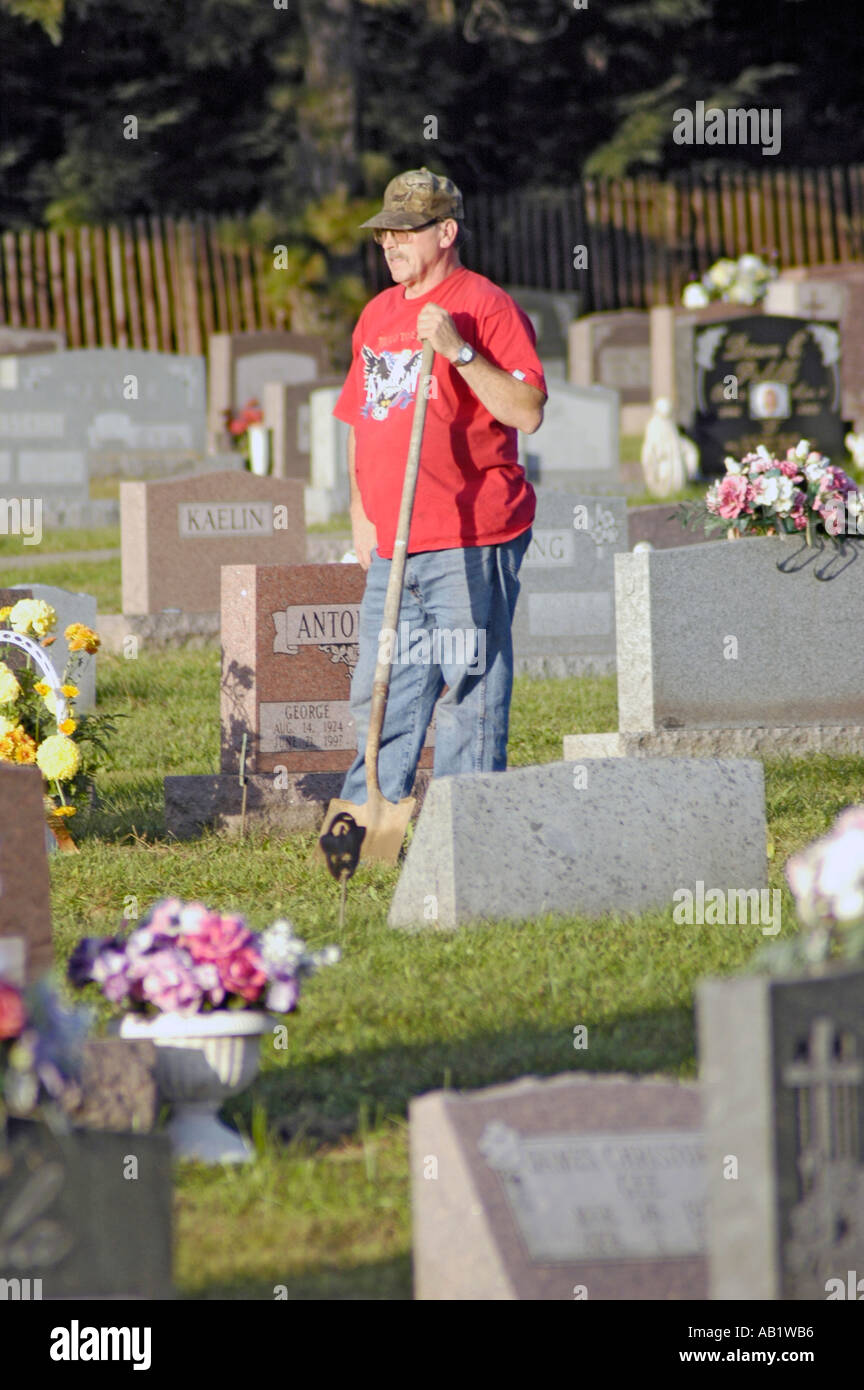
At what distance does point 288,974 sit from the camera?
3840 mm

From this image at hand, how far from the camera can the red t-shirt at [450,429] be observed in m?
5.89

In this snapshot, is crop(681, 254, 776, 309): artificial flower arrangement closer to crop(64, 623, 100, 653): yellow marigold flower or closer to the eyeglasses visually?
crop(64, 623, 100, 653): yellow marigold flower

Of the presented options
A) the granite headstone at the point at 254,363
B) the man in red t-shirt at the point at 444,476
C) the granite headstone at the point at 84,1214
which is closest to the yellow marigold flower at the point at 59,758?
the man in red t-shirt at the point at 444,476

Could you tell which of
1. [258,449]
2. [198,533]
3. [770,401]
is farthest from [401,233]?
[258,449]

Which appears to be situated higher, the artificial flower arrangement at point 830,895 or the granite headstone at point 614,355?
the granite headstone at point 614,355

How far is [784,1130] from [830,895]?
404 millimetres

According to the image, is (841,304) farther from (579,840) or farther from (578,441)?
(579,840)

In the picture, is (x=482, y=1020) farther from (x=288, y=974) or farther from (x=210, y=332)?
(x=210, y=332)

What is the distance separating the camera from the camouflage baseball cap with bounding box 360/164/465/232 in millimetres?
5785

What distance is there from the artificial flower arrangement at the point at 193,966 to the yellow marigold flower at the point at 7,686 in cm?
309

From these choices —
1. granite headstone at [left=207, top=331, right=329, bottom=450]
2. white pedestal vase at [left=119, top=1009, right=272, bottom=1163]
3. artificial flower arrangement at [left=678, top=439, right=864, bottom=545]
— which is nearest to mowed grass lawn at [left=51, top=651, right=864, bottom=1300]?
white pedestal vase at [left=119, top=1009, right=272, bottom=1163]

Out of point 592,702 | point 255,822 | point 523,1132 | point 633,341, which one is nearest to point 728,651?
point 592,702

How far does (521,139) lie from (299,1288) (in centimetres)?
2994

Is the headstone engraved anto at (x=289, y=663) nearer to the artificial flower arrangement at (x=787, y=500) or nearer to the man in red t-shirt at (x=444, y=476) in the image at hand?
the man in red t-shirt at (x=444, y=476)
